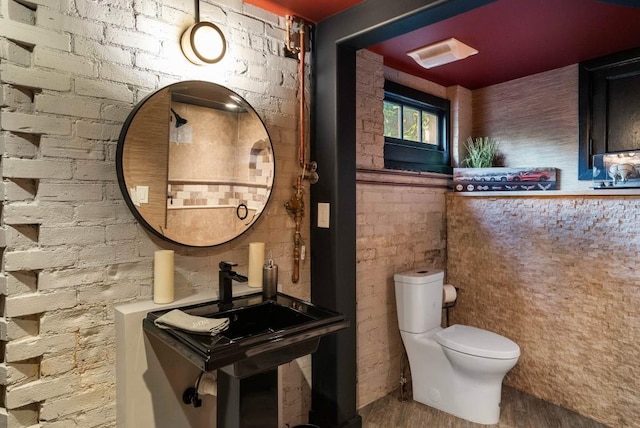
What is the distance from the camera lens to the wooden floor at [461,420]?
2303 mm

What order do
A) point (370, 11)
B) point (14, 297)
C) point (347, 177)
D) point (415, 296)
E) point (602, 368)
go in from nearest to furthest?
point (14, 297), point (370, 11), point (347, 177), point (602, 368), point (415, 296)

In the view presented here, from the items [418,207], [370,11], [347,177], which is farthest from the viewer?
[418,207]

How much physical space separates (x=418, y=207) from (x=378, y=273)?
24.8 inches

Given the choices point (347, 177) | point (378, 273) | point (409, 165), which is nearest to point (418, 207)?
point (409, 165)

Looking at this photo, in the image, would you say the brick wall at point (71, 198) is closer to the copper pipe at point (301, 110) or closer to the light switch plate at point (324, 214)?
the copper pipe at point (301, 110)

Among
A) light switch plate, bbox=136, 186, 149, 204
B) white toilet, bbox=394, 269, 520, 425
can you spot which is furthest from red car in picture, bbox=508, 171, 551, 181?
light switch plate, bbox=136, 186, 149, 204

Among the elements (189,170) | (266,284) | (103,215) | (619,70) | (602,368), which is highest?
(619,70)

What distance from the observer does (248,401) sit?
1.41 meters

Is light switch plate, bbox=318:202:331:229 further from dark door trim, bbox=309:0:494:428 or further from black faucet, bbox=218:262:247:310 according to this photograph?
black faucet, bbox=218:262:247:310

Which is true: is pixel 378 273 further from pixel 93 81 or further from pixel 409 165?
pixel 93 81

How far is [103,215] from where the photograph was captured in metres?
1.50

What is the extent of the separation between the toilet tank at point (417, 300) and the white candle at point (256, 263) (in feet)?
3.53

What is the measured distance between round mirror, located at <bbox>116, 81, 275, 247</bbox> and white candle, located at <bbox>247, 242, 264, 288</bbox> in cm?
10

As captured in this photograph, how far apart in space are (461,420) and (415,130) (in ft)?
6.60
